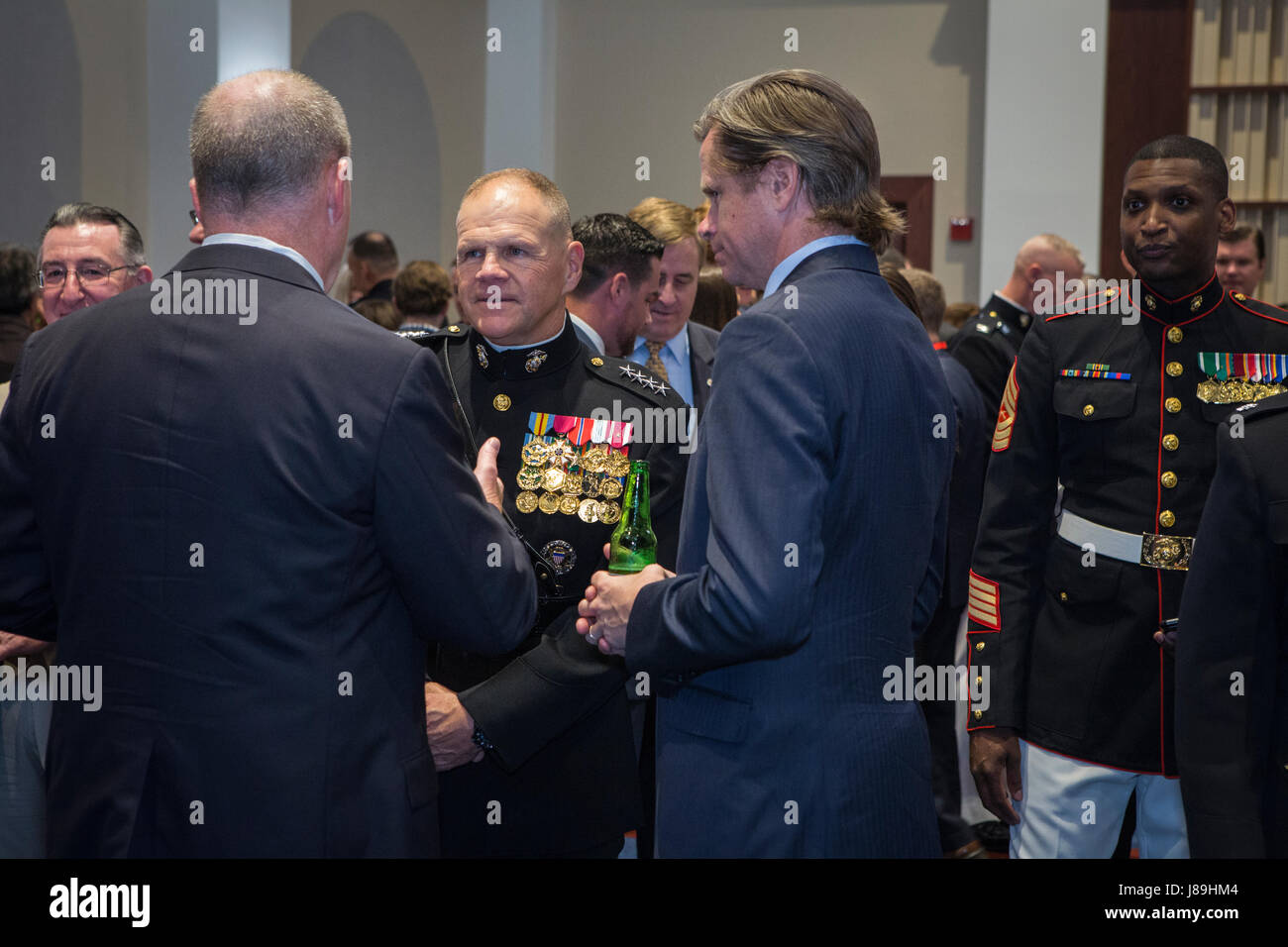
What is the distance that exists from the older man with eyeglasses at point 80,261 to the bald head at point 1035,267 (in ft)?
11.8

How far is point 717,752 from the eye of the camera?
1505 millimetres

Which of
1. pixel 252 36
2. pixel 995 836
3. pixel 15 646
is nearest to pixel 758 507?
pixel 15 646

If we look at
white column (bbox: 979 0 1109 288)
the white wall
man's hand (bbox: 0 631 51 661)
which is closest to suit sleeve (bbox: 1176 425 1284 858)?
man's hand (bbox: 0 631 51 661)

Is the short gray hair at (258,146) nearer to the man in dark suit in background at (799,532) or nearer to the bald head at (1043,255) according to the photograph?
the man in dark suit in background at (799,532)

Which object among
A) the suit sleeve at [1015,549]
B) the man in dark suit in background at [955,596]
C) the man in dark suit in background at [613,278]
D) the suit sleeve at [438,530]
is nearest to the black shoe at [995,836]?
the man in dark suit in background at [955,596]

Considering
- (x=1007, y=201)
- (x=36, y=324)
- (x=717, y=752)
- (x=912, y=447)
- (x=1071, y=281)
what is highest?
(x=1007, y=201)

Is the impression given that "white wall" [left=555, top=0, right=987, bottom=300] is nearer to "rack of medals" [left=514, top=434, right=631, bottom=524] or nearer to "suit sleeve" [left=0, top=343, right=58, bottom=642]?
"rack of medals" [left=514, top=434, right=631, bottom=524]

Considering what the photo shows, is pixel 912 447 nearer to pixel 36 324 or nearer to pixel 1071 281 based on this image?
pixel 36 324

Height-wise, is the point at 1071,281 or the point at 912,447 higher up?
the point at 1071,281

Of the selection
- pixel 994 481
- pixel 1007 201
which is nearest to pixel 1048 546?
pixel 994 481

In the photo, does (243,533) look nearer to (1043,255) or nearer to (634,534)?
(634,534)
